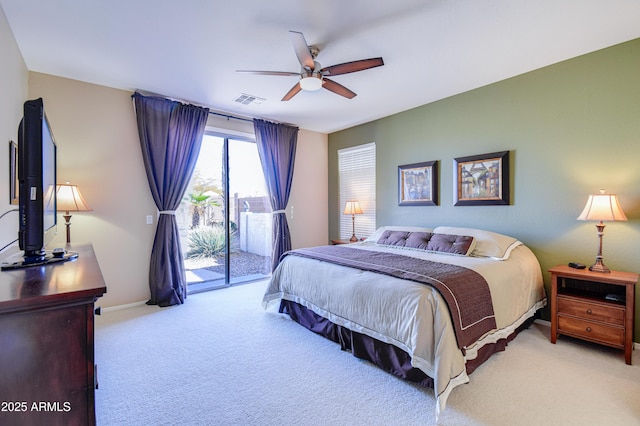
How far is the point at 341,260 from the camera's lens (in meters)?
3.00

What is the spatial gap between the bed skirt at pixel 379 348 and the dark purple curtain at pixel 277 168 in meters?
2.08

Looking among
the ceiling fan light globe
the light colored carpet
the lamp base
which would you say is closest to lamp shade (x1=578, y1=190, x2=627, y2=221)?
the lamp base

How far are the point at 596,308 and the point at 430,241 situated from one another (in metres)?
1.59

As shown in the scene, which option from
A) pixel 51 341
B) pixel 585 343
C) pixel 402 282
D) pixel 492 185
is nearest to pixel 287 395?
pixel 402 282

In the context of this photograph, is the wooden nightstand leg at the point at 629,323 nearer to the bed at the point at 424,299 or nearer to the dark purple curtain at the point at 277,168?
the bed at the point at 424,299

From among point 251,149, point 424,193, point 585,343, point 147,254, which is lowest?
point 585,343

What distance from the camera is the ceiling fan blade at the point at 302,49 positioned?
2.26m

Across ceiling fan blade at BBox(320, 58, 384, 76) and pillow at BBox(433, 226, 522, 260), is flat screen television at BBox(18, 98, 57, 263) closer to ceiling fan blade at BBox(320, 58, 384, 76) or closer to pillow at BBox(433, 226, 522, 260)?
ceiling fan blade at BBox(320, 58, 384, 76)

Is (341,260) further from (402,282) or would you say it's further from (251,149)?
(251,149)

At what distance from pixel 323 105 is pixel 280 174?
1456mm

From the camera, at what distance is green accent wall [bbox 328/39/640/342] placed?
2.79 meters

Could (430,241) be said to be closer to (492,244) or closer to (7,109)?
(492,244)

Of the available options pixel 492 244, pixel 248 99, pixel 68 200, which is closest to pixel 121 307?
pixel 68 200

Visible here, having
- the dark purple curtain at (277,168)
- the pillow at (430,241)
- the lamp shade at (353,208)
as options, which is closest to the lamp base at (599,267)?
the pillow at (430,241)
